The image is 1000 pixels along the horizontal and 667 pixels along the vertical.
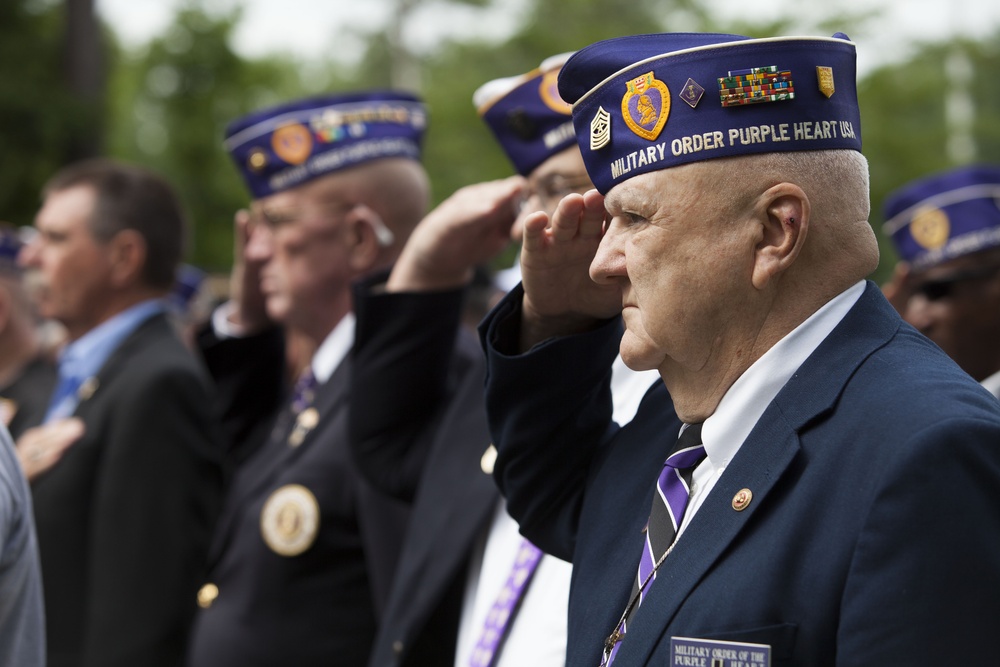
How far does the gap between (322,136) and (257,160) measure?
29 centimetres

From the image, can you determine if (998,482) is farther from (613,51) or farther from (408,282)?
(408,282)

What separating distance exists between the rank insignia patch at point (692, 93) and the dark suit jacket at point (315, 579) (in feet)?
6.99

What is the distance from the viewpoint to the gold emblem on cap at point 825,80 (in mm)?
1878

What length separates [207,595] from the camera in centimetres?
421

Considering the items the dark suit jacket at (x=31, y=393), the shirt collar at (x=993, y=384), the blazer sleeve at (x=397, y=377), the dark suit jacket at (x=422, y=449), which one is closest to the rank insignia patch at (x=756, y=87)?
the dark suit jacket at (x=422, y=449)

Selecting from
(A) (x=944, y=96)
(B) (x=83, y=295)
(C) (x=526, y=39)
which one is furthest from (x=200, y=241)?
(B) (x=83, y=295)

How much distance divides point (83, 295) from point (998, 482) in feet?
13.7

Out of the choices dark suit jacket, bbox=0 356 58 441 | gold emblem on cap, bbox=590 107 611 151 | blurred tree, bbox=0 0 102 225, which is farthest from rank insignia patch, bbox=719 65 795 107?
blurred tree, bbox=0 0 102 225

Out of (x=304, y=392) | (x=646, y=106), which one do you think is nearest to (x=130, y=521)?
(x=304, y=392)

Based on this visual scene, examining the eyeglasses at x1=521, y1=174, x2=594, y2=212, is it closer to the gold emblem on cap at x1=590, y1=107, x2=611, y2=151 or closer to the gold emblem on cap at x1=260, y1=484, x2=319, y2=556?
the gold emblem on cap at x1=590, y1=107, x2=611, y2=151

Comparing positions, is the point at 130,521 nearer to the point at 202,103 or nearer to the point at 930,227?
the point at 930,227

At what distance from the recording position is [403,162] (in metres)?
4.73

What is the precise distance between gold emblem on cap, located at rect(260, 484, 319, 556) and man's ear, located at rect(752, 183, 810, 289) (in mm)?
2353

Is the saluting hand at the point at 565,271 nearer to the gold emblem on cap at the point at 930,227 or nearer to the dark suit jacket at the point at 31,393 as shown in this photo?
the gold emblem on cap at the point at 930,227
